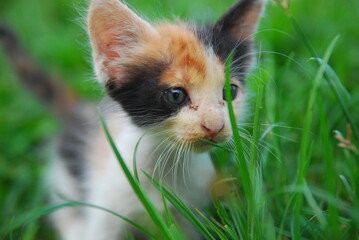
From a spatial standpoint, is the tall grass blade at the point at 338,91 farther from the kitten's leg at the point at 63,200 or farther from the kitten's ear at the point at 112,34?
the kitten's leg at the point at 63,200

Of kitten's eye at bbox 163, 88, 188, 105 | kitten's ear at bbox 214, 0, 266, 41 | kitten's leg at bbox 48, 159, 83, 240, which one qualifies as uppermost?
kitten's ear at bbox 214, 0, 266, 41

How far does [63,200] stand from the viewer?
2613 millimetres

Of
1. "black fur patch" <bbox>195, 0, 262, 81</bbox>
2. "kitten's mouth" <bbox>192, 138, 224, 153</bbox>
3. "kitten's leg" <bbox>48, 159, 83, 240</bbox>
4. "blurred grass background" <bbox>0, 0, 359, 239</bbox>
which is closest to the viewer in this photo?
"kitten's mouth" <bbox>192, 138, 224, 153</bbox>

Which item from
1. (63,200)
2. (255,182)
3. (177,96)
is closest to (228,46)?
(177,96)

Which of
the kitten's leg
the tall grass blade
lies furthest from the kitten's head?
the kitten's leg

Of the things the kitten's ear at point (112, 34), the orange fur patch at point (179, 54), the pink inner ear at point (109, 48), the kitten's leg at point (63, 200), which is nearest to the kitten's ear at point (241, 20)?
the orange fur patch at point (179, 54)

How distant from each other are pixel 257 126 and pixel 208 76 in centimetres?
27

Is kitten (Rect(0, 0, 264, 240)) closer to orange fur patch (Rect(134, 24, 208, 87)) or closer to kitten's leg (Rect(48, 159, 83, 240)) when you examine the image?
orange fur patch (Rect(134, 24, 208, 87))

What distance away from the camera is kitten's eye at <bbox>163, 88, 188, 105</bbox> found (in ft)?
5.53

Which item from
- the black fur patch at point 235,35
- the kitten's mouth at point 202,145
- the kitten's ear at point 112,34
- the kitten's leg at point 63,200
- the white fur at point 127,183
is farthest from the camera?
the kitten's leg at point 63,200

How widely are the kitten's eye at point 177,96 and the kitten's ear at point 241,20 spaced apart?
367 millimetres

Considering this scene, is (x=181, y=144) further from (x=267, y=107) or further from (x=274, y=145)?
(x=267, y=107)

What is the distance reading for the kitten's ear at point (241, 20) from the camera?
1929 mm

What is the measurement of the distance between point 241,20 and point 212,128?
0.59 meters
